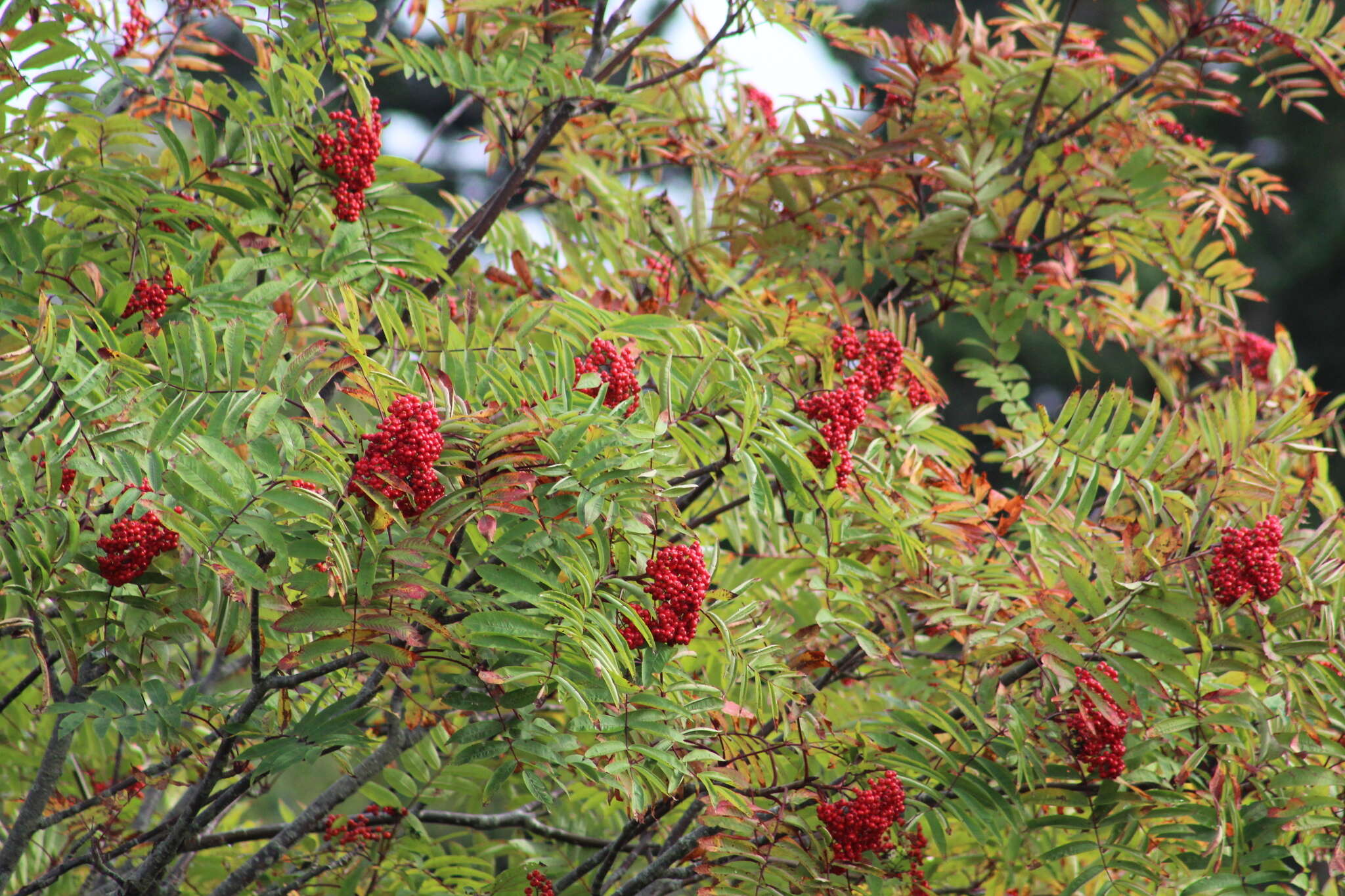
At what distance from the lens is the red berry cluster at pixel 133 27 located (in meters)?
3.15

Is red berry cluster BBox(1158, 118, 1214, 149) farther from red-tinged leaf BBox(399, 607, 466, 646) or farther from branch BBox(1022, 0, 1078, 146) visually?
red-tinged leaf BBox(399, 607, 466, 646)

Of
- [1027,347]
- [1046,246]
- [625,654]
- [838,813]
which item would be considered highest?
[1046,246]

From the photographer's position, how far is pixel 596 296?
2988mm

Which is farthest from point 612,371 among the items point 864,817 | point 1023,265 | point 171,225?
point 1023,265

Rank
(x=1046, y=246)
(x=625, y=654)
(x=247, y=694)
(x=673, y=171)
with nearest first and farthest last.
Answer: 1. (x=625, y=654)
2. (x=247, y=694)
3. (x=1046, y=246)
4. (x=673, y=171)

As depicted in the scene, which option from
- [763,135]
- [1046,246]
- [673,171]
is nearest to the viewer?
[1046,246]

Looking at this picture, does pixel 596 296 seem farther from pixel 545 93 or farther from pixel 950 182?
pixel 950 182

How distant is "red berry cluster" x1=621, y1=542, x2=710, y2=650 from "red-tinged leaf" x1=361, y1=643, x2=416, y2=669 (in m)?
0.37

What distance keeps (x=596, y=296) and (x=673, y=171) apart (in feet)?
34.8

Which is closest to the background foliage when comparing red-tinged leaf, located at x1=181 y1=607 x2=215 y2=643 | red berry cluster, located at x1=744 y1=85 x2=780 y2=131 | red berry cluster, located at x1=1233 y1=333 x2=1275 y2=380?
red-tinged leaf, located at x1=181 y1=607 x2=215 y2=643

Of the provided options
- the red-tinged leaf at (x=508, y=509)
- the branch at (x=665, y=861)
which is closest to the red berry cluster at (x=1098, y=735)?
the branch at (x=665, y=861)

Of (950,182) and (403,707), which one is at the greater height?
(950,182)

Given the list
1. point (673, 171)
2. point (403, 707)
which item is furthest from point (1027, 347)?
point (403, 707)

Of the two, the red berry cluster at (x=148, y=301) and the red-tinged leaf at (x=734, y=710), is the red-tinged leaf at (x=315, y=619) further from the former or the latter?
the red berry cluster at (x=148, y=301)
